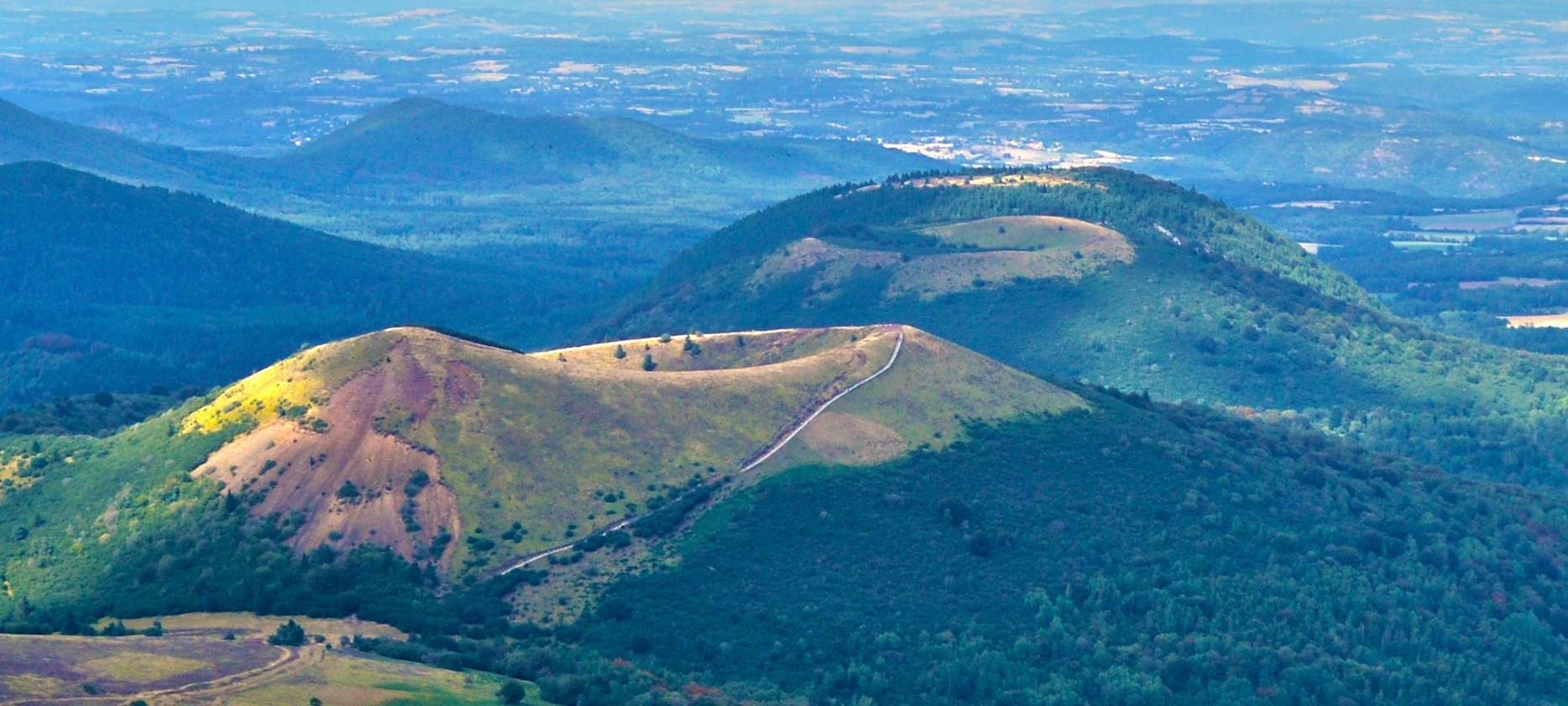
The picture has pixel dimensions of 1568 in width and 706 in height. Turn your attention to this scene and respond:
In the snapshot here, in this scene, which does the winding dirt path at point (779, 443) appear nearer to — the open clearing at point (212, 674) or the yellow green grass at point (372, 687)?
the open clearing at point (212, 674)

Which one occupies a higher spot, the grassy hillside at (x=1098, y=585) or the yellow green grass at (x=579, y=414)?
the yellow green grass at (x=579, y=414)

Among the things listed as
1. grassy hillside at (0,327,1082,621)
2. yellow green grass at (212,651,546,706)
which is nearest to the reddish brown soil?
grassy hillside at (0,327,1082,621)

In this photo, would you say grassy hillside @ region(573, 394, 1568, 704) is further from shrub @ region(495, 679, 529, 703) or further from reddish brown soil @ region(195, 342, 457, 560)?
reddish brown soil @ region(195, 342, 457, 560)

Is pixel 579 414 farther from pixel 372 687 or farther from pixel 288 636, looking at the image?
pixel 372 687

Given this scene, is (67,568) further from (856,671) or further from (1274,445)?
(1274,445)

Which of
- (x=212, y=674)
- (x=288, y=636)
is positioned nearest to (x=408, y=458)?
(x=288, y=636)

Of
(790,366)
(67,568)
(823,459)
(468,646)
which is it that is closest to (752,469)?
(823,459)

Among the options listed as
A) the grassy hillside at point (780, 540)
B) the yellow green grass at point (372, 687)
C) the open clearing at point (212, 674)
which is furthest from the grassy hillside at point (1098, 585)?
the open clearing at point (212, 674)

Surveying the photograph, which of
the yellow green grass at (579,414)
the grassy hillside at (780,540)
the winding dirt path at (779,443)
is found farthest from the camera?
the yellow green grass at (579,414)
